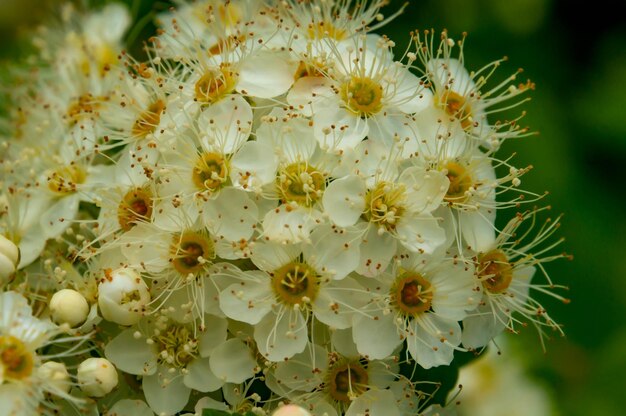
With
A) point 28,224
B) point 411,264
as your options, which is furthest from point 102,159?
point 411,264

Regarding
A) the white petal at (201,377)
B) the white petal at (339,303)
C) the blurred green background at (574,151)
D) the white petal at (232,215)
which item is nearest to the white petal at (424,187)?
the white petal at (339,303)

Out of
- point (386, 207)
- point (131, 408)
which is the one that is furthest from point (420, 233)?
point (131, 408)

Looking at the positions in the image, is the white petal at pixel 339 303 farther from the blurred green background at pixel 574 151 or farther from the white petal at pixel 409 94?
the blurred green background at pixel 574 151

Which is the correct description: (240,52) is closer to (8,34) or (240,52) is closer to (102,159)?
(102,159)

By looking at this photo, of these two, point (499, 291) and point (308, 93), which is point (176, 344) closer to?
point (308, 93)

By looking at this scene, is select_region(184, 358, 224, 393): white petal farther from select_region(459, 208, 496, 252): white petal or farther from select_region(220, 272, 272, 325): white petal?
select_region(459, 208, 496, 252): white petal
